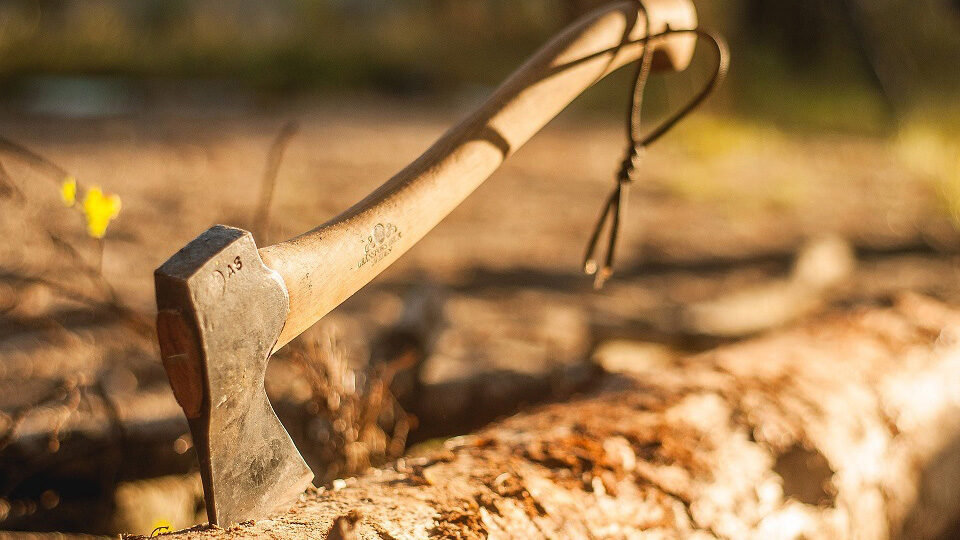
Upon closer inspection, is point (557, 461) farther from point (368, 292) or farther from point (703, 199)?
point (703, 199)

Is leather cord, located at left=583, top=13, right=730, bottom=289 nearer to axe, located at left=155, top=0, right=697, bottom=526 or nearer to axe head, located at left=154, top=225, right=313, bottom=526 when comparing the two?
axe, located at left=155, top=0, right=697, bottom=526

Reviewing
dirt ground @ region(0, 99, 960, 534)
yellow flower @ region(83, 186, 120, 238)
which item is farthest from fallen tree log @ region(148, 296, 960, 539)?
yellow flower @ region(83, 186, 120, 238)

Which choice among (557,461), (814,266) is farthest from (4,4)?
(557,461)

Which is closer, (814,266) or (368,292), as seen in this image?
(368,292)

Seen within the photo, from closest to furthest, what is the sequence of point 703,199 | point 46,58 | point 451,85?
point 703,199
point 46,58
point 451,85

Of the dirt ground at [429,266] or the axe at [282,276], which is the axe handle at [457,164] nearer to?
the axe at [282,276]

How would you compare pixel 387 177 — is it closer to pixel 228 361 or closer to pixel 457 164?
pixel 457 164

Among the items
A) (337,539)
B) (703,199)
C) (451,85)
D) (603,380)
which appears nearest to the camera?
(337,539)

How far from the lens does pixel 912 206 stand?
4469mm

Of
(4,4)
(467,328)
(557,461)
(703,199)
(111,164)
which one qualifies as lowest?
(557,461)

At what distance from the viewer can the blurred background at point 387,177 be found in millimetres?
1751

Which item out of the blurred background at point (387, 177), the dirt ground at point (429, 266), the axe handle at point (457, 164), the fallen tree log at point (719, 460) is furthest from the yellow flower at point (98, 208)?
the fallen tree log at point (719, 460)

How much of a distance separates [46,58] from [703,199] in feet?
19.6

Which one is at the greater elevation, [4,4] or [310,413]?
[4,4]
